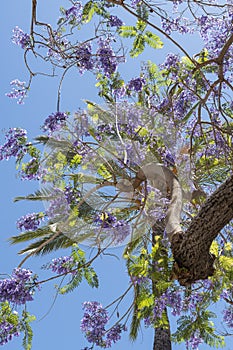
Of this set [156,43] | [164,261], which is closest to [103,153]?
[164,261]

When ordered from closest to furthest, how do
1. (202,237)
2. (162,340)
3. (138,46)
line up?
Result: (202,237) → (138,46) → (162,340)

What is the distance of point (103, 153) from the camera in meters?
3.79

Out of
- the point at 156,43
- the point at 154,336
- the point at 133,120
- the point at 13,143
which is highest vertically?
the point at 156,43

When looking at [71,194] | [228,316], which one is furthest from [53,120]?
[228,316]

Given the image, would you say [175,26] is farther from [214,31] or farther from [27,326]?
[27,326]

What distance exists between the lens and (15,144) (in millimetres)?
5457

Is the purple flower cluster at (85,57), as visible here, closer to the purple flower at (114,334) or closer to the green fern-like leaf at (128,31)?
the green fern-like leaf at (128,31)

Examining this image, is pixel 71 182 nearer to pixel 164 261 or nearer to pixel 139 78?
pixel 164 261

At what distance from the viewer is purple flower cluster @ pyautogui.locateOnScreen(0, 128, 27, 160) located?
Answer: 5.36 m

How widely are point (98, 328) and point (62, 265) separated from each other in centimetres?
91

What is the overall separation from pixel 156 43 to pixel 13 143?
2002mm

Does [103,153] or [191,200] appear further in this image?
[191,200]

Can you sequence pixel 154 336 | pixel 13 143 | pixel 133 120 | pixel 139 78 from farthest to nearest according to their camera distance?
1. pixel 154 336
2. pixel 139 78
3. pixel 13 143
4. pixel 133 120

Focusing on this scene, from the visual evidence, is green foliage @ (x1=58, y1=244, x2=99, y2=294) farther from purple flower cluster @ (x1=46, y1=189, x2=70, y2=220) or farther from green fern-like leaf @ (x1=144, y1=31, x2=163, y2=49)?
green fern-like leaf @ (x1=144, y1=31, x2=163, y2=49)
